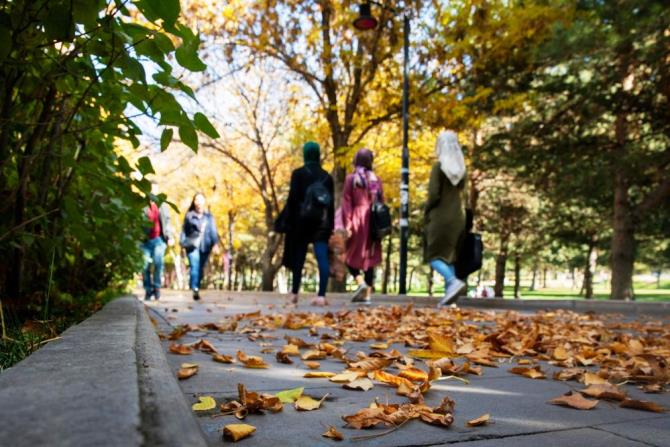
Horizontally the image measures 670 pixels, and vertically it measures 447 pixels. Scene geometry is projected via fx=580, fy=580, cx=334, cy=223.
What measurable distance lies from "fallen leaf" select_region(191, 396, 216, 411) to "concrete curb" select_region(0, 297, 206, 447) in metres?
0.61

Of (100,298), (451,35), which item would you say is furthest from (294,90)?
(100,298)

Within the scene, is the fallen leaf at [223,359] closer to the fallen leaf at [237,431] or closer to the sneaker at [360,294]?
the fallen leaf at [237,431]

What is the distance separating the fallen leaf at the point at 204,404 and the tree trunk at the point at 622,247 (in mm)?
14705

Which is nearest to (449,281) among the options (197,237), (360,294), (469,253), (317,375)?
(469,253)

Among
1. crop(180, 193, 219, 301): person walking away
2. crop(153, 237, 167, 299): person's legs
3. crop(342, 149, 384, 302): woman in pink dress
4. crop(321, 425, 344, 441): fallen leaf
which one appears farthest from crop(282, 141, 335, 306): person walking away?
crop(321, 425, 344, 441): fallen leaf

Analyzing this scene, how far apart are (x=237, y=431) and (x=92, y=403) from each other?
86cm

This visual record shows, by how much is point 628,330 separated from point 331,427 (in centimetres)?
504

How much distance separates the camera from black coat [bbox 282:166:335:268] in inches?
327

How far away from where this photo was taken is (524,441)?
1928 mm

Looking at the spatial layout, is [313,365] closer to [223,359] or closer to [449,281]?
[223,359]

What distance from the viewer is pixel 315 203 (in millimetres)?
8117

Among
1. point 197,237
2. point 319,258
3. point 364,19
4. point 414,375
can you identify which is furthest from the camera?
point 364,19

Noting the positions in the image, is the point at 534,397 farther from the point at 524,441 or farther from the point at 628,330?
the point at 628,330

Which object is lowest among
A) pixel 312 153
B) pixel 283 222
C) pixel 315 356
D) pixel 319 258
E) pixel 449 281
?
pixel 315 356
